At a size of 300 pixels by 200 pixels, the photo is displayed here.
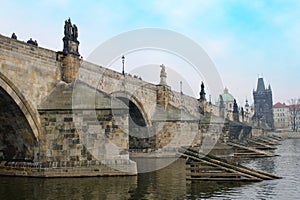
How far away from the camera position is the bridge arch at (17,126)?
17.5 meters

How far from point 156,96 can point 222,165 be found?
19190 millimetres

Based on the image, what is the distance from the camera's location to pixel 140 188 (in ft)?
48.4

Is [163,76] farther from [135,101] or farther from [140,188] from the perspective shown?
[140,188]

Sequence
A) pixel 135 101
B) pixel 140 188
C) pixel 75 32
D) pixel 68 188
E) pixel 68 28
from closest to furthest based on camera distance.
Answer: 1. pixel 68 188
2. pixel 140 188
3. pixel 68 28
4. pixel 75 32
5. pixel 135 101

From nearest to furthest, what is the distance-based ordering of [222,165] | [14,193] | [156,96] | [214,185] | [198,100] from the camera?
[14,193] < [214,185] < [222,165] < [156,96] < [198,100]

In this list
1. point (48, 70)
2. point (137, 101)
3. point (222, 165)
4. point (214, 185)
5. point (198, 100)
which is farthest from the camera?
point (198, 100)

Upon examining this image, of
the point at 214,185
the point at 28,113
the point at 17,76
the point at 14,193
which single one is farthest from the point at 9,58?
the point at 214,185

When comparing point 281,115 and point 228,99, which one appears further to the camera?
point 281,115

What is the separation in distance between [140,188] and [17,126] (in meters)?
7.45

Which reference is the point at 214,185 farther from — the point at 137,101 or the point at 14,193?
the point at 137,101

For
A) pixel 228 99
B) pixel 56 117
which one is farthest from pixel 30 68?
pixel 228 99

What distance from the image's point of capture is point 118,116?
1834 cm

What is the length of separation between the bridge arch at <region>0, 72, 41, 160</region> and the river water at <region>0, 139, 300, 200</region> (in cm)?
179

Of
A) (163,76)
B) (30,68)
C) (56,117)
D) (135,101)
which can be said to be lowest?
(56,117)
